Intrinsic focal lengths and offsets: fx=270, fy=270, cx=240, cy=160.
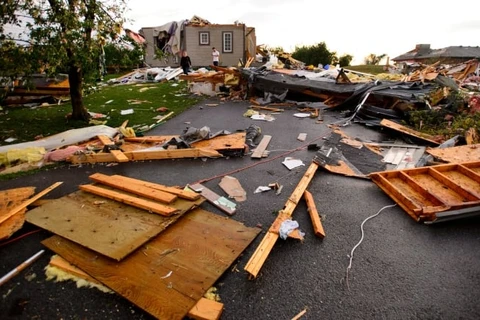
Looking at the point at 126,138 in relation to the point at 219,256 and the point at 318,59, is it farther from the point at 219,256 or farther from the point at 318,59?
the point at 318,59

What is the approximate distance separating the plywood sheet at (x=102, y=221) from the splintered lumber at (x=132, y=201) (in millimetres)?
53

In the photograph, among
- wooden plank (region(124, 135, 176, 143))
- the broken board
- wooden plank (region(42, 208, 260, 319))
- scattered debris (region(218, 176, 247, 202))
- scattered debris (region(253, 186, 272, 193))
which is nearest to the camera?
wooden plank (region(42, 208, 260, 319))

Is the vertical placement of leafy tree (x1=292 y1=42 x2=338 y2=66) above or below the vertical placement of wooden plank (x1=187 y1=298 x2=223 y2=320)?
above

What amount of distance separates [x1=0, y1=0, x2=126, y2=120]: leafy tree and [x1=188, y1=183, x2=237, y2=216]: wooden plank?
4.27 m

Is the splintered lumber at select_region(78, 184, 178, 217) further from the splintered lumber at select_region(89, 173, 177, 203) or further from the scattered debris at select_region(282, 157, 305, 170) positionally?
the scattered debris at select_region(282, 157, 305, 170)

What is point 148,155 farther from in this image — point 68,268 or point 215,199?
point 68,268

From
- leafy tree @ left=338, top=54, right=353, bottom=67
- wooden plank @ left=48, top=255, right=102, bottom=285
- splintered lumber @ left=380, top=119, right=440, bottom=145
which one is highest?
leafy tree @ left=338, top=54, right=353, bottom=67

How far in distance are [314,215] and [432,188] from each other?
2025 mm

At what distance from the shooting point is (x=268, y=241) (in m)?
3.07

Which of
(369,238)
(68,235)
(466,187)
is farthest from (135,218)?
(466,187)

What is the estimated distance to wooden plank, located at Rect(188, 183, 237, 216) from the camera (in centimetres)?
384

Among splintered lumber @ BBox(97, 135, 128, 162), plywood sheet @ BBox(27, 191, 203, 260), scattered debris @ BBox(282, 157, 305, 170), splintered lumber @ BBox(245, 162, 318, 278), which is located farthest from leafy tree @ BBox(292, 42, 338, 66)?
plywood sheet @ BBox(27, 191, 203, 260)

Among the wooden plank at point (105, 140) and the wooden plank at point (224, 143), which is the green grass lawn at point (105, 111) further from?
the wooden plank at point (224, 143)

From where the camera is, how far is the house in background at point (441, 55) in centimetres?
3069
